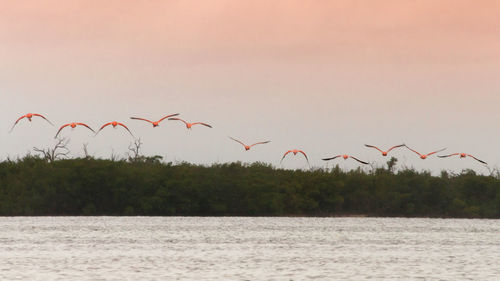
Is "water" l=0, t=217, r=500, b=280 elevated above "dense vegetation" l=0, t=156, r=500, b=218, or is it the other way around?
"dense vegetation" l=0, t=156, r=500, b=218

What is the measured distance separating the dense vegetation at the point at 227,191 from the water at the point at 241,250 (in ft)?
8.15

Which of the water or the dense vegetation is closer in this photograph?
the water

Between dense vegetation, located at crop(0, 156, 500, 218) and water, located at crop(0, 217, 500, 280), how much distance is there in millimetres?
2483

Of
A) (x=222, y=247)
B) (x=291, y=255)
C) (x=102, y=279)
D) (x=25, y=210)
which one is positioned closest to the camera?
(x=102, y=279)

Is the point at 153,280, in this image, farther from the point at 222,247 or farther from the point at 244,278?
the point at 222,247

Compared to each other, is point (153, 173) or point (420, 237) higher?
point (153, 173)

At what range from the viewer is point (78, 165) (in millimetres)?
114500

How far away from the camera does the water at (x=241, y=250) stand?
53.6 metres

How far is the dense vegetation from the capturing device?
371 ft

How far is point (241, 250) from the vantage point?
2771 inches

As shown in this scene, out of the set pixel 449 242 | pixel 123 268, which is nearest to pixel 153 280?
pixel 123 268

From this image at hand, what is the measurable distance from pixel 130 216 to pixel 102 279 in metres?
65.9

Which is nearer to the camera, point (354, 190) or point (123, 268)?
point (123, 268)

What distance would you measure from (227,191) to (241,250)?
45819mm
